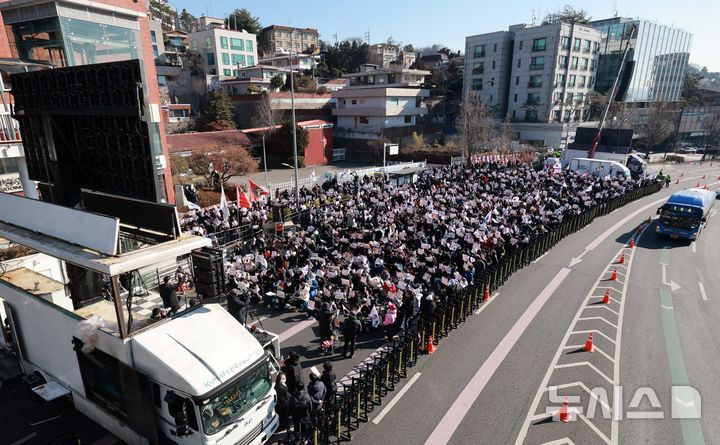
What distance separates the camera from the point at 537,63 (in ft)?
211

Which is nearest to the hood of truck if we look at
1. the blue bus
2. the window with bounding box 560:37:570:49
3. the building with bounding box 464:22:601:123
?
the blue bus

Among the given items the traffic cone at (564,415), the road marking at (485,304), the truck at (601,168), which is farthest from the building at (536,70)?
the traffic cone at (564,415)

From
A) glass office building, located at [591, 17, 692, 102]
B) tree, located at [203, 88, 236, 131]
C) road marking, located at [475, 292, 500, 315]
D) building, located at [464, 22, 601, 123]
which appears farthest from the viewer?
glass office building, located at [591, 17, 692, 102]

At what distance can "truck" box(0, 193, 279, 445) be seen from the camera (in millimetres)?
6625

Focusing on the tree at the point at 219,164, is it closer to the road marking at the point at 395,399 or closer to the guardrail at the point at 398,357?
the guardrail at the point at 398,357

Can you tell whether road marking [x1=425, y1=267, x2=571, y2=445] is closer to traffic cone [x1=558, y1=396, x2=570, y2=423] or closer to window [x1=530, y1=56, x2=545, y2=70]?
traffic cone [x1=558, y1=396, x2=570, y2=423]

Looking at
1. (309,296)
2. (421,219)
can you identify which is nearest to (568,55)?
(421,219)

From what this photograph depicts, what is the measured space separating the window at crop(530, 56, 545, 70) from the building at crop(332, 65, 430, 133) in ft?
60.1

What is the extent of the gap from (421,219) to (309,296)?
28.3 feet

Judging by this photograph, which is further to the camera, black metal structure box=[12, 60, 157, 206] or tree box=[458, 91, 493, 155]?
tree box=[458, 91, 493, 155]

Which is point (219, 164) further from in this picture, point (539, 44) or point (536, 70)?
point (539, 44)

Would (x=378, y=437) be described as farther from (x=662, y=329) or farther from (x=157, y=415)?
(x=662, y=329)

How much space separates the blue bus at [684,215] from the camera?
20938 mm

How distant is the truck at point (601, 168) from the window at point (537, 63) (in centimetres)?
3364
